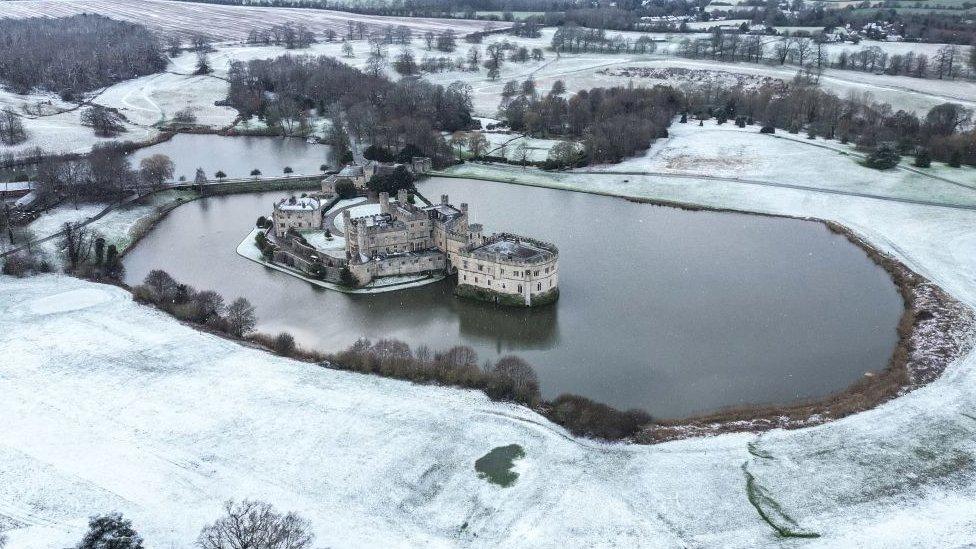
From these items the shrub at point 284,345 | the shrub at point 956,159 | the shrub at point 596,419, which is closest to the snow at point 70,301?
the shrub at point 284,345

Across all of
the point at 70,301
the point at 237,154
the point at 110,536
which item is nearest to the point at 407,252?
the point at 70,301

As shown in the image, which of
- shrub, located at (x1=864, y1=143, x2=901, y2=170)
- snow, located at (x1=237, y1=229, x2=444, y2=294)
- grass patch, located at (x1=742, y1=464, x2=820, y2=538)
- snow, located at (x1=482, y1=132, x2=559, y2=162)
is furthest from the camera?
snow, located at (x1=482, y1=132, x2=559, y2=162)

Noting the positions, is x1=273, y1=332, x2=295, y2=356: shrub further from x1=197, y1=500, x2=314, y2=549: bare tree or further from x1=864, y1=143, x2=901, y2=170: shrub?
x1=864, y1=143, x2=901, y2=170: shrub

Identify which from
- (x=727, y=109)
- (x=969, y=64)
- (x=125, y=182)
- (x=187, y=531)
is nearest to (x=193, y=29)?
(x=125, y=182)

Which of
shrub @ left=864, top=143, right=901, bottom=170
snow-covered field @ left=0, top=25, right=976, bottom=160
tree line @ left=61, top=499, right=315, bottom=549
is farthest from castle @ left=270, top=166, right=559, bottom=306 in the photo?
shrub @ left=864, top=143, right=901, bottom=170

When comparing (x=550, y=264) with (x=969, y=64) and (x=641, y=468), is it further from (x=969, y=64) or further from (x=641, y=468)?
(x=969, y=64)

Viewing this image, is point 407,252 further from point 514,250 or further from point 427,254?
point 514,250
